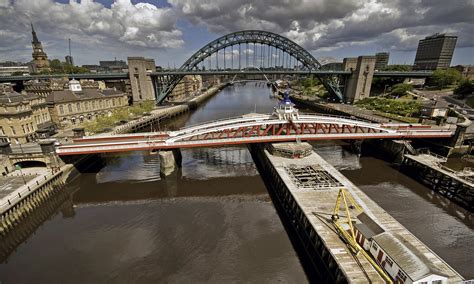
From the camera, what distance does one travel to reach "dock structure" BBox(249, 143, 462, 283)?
14.9 m

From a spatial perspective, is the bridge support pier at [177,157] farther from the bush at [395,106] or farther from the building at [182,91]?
the building at [182,91]

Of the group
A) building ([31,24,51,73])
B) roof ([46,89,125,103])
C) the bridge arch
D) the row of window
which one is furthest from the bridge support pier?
building ([31,24,51,73])

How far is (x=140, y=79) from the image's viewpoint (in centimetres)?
9556

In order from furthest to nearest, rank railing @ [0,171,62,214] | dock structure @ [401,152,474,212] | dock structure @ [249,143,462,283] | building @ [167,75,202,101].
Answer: building @ [167,75,202,101] → dock structure @ [401,152,474,212] → railing @ [0,171,62,214] → dock structure @ [249,143,462,283]

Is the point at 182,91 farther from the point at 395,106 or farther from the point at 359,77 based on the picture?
the point at 395,106

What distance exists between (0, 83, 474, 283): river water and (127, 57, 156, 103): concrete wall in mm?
64356

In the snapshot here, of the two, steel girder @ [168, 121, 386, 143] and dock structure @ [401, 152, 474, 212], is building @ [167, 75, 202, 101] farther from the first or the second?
dock structure @ [401, 152, 474, 212]

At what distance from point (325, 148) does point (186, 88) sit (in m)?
117

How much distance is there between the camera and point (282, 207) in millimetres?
28797

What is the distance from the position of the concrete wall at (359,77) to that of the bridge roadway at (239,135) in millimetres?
55792

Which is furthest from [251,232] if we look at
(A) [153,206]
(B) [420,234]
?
(B) [420,234]

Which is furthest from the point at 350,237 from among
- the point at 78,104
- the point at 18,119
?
the point at 78,104

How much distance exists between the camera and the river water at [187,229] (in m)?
20.0

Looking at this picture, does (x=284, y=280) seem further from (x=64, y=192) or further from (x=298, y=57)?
(x=298, y=57)
